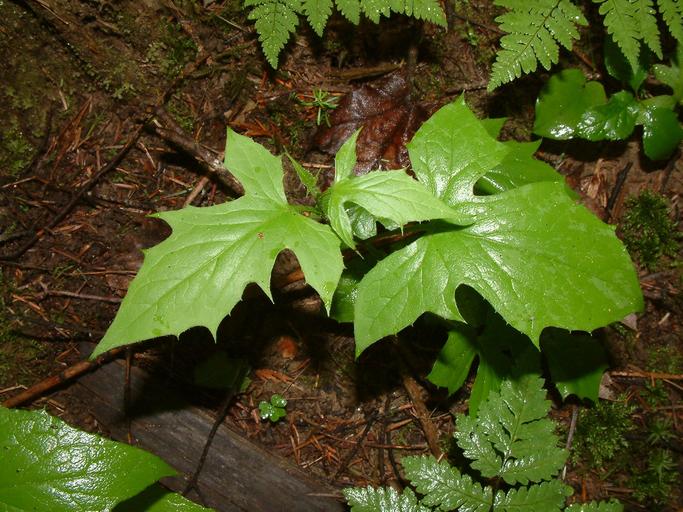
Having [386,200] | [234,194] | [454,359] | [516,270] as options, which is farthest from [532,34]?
[234,194]

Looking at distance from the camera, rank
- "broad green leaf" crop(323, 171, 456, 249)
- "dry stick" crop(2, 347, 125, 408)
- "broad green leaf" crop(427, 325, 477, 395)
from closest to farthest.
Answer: "broad green leaf" crop(323, 171, 456, 249) < "broad green leaf" crop(427, 325, 477, 395) < "dry stick" crop(2, 347, 125, 408)

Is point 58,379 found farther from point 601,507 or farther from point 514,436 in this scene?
point 601,507

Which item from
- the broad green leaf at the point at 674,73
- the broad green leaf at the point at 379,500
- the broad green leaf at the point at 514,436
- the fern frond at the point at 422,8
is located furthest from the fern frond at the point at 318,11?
the broad green leaf at the point at 379,500

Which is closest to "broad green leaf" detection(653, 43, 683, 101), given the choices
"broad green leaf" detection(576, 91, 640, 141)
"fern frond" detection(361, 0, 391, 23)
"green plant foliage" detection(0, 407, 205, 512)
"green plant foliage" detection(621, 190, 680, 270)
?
"broad green leaf" detection(576, 91, 640, 141)

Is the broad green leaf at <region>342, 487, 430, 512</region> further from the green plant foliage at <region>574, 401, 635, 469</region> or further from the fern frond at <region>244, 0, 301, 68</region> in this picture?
the fern frond at <region>244, 0, 301, 68</region>

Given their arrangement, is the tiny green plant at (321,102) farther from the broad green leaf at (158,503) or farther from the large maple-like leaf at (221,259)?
the broad green leaf at (158,503)
